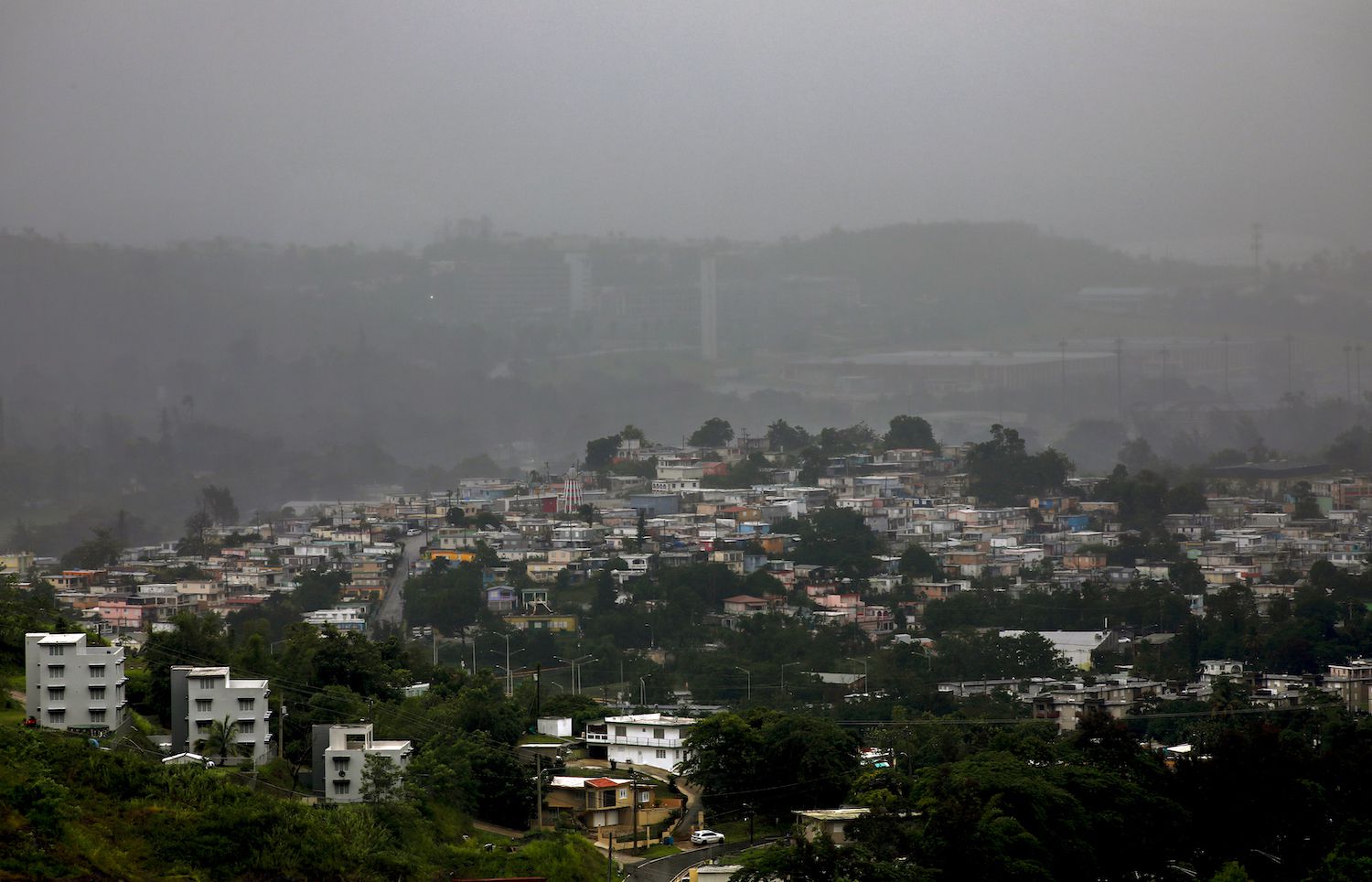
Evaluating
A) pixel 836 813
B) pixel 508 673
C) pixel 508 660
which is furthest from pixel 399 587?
pixel 836 813

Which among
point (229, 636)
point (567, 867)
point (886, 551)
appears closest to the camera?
point (567, 867)

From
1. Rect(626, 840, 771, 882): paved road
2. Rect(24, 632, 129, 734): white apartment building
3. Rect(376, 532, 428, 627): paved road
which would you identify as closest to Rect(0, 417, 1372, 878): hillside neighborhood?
Rect(24, 632, 129, 734): white apartment building

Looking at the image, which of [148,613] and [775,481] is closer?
Answer: [148,613]

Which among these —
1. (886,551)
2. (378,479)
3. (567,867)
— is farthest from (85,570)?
(567,867)

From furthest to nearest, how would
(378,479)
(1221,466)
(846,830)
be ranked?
(378,479) → (1221,466) → (846,830)

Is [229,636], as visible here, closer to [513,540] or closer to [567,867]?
[567,867]

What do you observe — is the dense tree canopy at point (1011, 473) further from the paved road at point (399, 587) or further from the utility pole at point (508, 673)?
the utility pole at point (508, 673)

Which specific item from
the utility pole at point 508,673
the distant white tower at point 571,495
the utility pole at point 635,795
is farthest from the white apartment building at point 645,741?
the distant white tower at point 571,495
